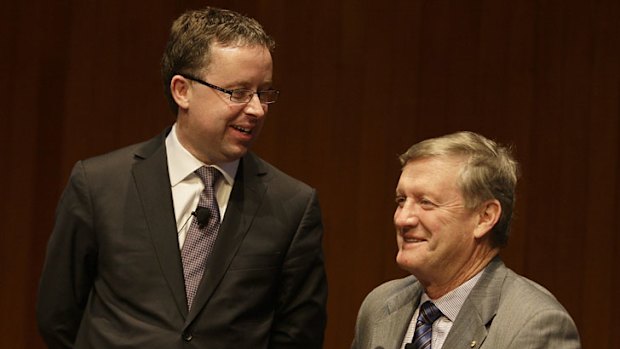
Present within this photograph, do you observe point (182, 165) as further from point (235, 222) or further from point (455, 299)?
point (455, 299)

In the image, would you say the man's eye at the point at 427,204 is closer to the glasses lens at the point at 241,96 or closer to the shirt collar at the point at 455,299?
the shirt collar at the point at 455,299

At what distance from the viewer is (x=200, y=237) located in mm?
2842

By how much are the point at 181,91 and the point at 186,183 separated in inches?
9.8

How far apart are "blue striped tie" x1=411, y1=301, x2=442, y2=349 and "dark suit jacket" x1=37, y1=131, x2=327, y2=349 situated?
0.29 meters

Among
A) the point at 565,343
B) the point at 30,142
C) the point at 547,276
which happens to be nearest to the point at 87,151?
the point at 30,142

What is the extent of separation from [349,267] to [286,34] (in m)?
1.02

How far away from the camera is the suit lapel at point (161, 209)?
2.77m

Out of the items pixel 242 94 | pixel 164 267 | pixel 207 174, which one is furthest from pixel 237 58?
pixel 164 267

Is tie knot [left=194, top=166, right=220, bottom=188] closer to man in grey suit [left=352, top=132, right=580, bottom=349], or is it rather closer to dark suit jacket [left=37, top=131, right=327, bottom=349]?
dark suit jacket [left=37, top=131, right=327, bottom=349]

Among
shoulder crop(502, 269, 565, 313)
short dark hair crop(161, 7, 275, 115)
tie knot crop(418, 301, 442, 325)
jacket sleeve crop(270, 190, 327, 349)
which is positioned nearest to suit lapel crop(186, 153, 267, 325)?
jacket sleeve crop(270, 190, 327, 349)

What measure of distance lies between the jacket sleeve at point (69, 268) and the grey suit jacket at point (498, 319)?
80 centimetres

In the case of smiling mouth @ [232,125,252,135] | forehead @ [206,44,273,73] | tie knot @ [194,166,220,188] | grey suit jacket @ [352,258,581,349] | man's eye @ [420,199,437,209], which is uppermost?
forehead @ [206,44,273,73]

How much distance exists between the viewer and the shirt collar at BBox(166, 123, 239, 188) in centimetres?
288

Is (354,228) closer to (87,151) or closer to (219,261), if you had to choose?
Answer: (87,151)
